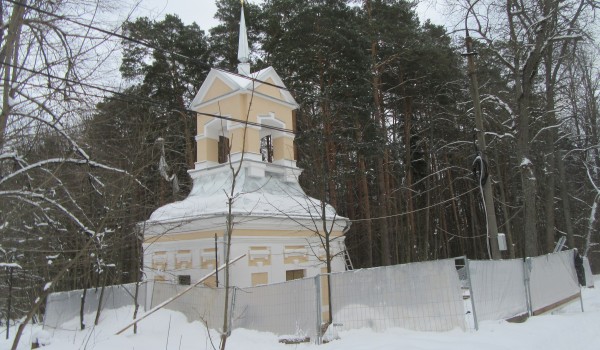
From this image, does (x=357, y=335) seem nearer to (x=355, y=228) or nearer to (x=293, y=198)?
(x=293, y=198)

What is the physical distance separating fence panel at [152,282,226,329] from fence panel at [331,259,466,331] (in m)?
3.02

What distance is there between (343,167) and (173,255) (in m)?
14.3

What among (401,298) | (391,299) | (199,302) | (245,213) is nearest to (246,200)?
(245,213)

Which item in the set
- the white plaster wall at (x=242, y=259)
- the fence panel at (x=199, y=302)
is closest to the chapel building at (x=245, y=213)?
the white plaster wall at (x=242, y=259)

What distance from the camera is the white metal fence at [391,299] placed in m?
8.43

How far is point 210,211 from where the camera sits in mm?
13430

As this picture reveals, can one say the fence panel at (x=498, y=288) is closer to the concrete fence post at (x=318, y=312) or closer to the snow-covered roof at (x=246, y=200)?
the concrete fence post at (x=318, y=312)

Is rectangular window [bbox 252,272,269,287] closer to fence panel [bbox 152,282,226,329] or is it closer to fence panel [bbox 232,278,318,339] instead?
fence panel [bbox 152,282,226,329]

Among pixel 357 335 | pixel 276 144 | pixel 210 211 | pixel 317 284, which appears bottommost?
pixel 357 335

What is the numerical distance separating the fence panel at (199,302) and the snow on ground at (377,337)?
20 cm

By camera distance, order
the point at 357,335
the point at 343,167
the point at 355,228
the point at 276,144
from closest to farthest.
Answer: the point at 357,335
the point at 276,144
the point at 343,167
the point at 355,228

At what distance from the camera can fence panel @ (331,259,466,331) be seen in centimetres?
831

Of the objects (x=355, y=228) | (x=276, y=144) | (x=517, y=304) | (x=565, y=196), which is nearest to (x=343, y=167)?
(x=355, y=228)

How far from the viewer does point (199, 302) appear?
11.7 metres
